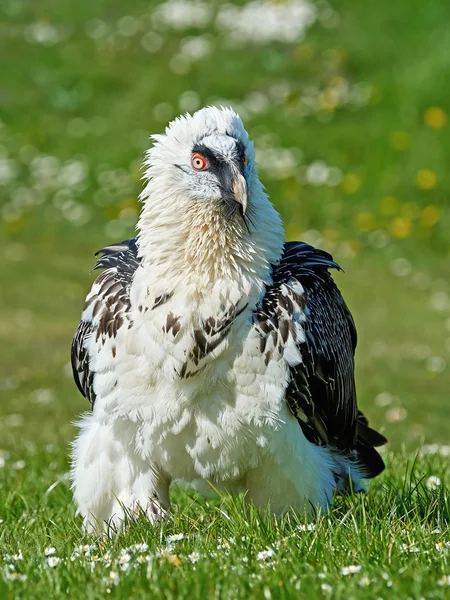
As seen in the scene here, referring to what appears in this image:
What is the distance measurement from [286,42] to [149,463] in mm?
15914

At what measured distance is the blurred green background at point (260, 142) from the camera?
44.3 feet

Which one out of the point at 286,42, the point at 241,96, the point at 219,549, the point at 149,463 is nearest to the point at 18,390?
the point at 149,463

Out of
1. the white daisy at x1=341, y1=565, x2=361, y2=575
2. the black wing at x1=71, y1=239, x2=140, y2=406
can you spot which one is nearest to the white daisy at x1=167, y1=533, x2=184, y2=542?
the white daisy at x1=341, y1=565, x2=361, y2=575

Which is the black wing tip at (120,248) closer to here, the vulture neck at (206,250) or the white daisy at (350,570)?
the vulture neck at (206,250)

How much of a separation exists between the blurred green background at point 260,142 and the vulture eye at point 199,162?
20.3ft

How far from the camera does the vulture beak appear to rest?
185 inches

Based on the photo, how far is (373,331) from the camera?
13367mm

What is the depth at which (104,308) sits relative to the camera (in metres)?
5.05

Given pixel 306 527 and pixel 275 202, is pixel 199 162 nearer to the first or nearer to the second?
pixel 306 527

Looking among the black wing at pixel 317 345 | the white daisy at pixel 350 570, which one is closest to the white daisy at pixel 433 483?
the black wing at pixel 317 345

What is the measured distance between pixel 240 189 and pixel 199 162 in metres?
0.30

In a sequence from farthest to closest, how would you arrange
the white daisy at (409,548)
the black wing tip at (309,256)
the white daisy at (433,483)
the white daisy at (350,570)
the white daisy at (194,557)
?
the white daisy at (433,483), the black wing tip at (309,256), the white daisy at (409,548), the white daisy at (194,557), the white daisy at (350,570)

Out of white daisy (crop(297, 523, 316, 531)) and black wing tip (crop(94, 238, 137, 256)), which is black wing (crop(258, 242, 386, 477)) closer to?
white daisy (crop(297, 523, 316, 531))

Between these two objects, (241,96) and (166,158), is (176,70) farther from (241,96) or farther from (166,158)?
(166,158)
